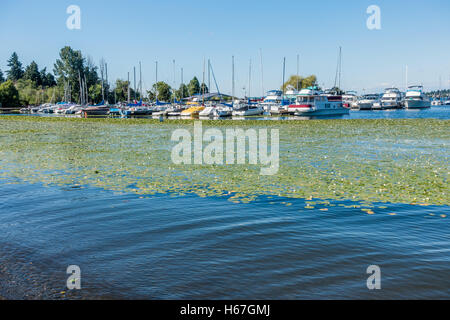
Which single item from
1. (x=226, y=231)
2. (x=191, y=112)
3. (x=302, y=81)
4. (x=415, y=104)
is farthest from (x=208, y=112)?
(x=302, y=81)

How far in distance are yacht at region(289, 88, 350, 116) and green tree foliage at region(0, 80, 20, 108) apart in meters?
119

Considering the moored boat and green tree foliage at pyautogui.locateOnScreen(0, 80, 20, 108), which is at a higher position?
green tree foliage at pyautogui.locateOnScreen(0, 80, 20, 108)

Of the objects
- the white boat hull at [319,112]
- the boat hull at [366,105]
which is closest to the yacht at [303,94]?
the white boat hull at [319,112]

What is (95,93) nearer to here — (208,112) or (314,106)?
(208,112)

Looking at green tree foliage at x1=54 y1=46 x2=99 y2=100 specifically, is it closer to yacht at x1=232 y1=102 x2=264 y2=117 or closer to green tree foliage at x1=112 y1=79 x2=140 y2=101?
green tree foliage at x1=112 y1=79 x2=140 y2=101

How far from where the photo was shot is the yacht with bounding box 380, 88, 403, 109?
132 metres

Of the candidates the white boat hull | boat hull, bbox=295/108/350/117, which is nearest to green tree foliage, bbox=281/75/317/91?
the white boat hull

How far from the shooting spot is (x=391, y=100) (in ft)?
442

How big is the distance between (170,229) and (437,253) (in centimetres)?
656

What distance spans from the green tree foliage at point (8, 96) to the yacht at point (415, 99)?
143377 millimetres

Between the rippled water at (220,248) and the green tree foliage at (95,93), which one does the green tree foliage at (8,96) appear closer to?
the green tree foliage at (95,93)
